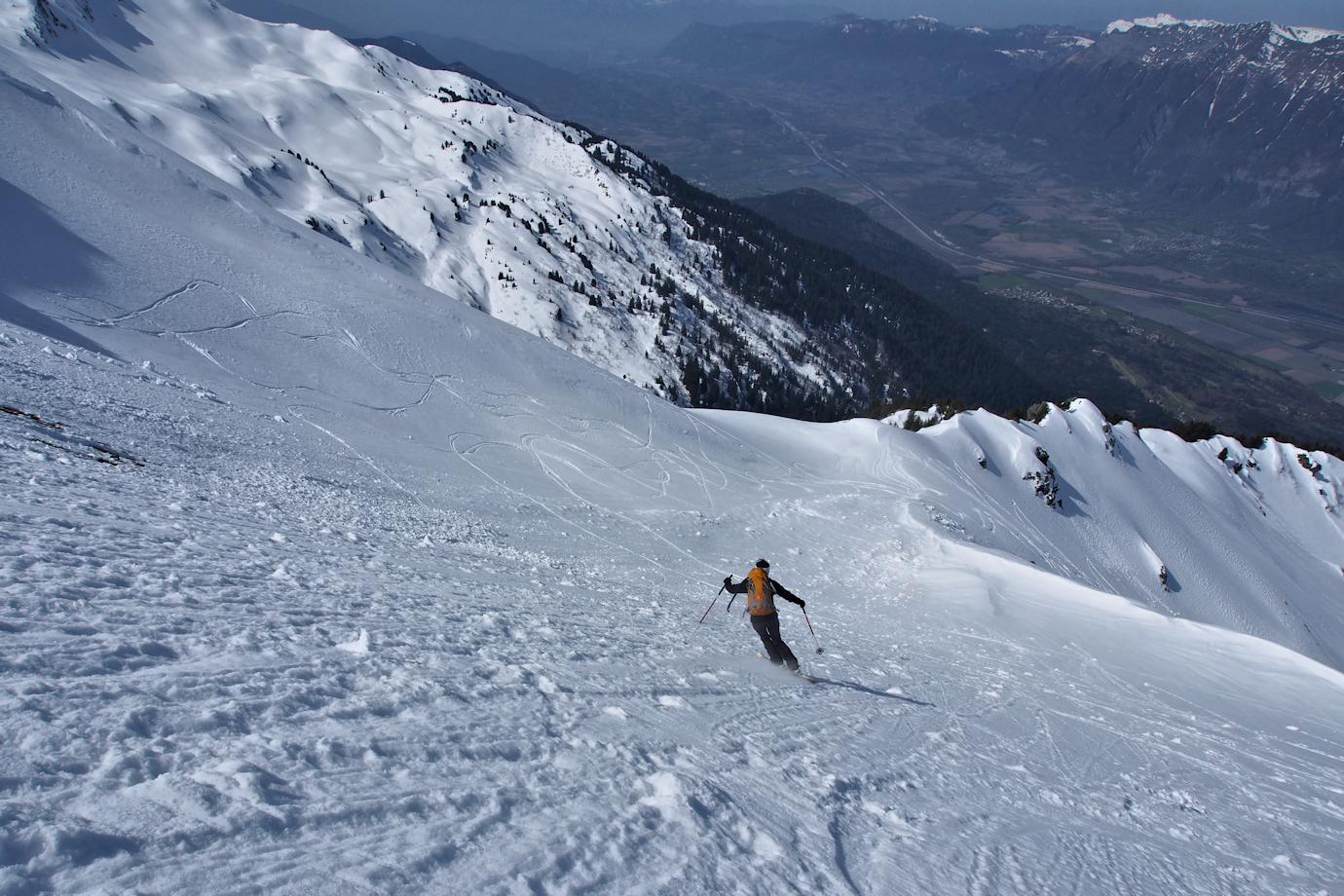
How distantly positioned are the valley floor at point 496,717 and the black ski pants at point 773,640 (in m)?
0.59

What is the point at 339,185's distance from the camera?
11756 centimetres

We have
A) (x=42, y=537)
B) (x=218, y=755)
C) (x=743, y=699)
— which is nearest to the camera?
(x=218, y=755)

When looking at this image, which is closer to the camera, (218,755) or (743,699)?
(218,755)

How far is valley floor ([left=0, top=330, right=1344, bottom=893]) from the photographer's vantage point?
456 centimetres

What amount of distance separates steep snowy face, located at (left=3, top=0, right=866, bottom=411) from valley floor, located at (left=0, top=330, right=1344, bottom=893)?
8768cm

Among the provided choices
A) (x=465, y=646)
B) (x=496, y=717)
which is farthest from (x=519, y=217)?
(x=496, y=717)

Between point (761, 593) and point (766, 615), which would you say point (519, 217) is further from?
point (766, 615)

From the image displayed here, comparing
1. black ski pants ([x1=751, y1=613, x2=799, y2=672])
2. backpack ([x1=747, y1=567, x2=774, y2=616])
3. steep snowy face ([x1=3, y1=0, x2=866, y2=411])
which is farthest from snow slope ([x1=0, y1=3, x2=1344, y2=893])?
steep snowy face ([x1=3, y1=0, x2=866, y2=411])

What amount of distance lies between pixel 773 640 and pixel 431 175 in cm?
14498

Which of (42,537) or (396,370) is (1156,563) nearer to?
(396,370)

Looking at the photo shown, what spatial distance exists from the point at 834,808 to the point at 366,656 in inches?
195

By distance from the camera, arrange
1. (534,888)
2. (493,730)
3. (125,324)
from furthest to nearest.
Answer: (125,324) < (493,730) < (534,888)

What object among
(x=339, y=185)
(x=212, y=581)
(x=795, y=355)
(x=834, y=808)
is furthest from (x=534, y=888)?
(x=795, y=355)

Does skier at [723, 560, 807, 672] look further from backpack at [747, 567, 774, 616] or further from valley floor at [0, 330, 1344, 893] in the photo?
valley floor at [0, 330, 1344, 893]
